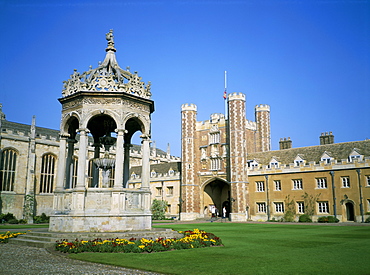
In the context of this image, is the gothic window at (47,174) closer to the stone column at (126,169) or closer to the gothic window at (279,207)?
the gothic window at (279,207)

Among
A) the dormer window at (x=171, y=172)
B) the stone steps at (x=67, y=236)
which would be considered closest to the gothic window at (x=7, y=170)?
the dormer window at (x=171, y=172)

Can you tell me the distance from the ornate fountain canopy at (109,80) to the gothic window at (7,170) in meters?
33.7

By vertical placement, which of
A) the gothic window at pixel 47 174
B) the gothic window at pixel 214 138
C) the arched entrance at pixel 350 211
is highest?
the gothic window at pixel 214 138

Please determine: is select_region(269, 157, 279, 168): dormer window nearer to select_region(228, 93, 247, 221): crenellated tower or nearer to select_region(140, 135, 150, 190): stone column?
select_region(228, 93, 247, 221): crenellated tower

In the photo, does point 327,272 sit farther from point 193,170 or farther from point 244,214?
point 193,170

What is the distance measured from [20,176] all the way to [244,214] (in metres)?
29.7

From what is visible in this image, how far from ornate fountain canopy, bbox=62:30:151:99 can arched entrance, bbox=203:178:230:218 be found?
3391cm

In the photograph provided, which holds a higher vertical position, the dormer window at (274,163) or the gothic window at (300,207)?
the dormer window at (274,163)

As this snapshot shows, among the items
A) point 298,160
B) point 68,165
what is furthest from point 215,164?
point 68,165

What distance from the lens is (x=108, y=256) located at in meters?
10.6

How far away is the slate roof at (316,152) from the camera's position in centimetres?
3962

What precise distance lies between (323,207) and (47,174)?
120 ft

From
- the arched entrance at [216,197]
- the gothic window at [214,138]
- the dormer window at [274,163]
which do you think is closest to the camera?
the dormer window at [274,163]

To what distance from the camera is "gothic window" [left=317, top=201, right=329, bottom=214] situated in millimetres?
38844
